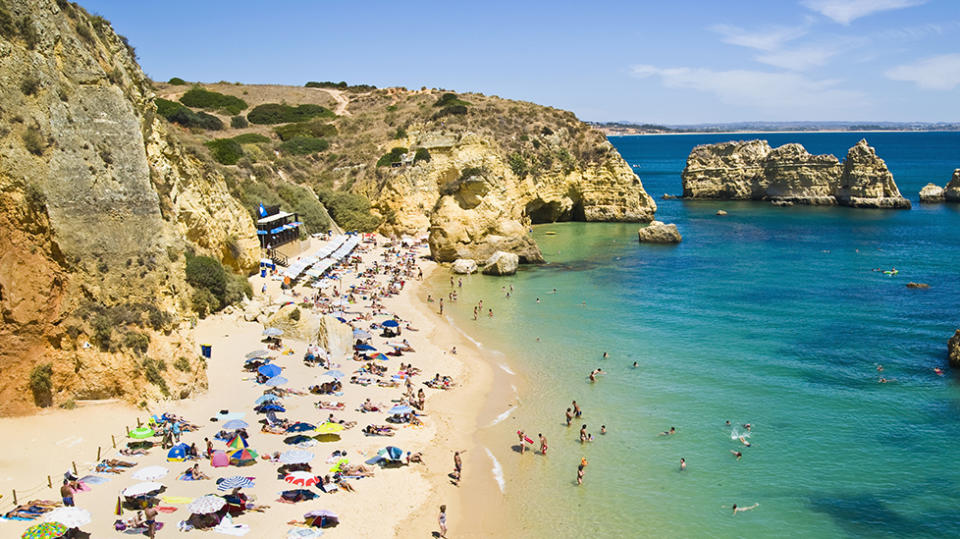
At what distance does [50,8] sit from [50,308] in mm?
9279

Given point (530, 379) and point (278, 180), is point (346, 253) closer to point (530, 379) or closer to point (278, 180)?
point (278, 180)

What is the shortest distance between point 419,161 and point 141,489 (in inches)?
1919

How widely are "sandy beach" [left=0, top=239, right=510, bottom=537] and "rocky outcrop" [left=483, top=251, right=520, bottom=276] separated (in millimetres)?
18170

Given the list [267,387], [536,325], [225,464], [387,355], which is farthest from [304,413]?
[536,325]

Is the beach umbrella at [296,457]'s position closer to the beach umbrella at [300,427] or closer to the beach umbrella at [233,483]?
the beach umbrella at [233,483]

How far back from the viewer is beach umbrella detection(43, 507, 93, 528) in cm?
1390

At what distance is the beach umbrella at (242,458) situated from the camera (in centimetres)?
1792

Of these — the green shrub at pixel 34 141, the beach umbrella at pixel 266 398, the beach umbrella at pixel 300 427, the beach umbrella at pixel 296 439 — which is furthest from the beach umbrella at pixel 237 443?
the green shrub at pixel 34 141

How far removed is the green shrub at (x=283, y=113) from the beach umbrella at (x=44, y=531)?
71253 mm

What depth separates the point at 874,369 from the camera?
26.5 meters

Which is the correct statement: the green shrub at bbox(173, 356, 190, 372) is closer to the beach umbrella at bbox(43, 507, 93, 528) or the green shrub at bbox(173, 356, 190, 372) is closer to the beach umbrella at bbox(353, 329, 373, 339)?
the beach umbrella at bbox(43, 507, 93, 528)

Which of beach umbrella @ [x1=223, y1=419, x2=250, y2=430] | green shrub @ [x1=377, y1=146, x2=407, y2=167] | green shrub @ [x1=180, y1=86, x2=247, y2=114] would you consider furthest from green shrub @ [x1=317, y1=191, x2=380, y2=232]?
beach umbrella @ [x1=223, y1=419, x2=250, y2=430]

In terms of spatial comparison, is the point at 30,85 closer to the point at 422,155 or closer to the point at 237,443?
the point at 237,443

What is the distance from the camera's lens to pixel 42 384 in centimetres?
1864
